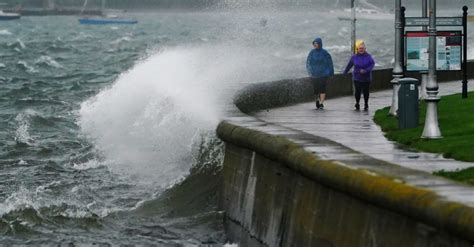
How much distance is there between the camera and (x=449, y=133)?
20.4 metres

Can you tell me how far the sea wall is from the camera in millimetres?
11852

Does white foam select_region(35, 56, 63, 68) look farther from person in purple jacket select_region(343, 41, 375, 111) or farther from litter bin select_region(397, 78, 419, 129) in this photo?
litter bin select_region(397, 78, 419, 129)

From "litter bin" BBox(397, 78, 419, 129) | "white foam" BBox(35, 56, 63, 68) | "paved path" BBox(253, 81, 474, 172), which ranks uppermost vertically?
"litter bin" BBox(397, 78, 419, 129)

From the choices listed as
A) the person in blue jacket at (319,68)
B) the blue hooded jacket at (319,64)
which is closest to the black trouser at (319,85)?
the person in blue jacket at (319,68)

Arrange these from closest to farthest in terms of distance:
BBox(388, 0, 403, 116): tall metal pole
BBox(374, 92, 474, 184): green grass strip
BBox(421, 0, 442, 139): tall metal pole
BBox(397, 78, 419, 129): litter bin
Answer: BBox(374, 92, 474, 184): green grass strip, BBox(421, 0, 442, 139): tall metal pole, BBox(397, 78, 419, 129): litter bin, BBox(388, 0, 403, 116): tall metal pole

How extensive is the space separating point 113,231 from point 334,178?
6471mm

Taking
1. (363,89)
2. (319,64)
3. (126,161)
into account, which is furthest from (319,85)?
(126,161)

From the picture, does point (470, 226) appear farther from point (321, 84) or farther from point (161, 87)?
point (161, 87)

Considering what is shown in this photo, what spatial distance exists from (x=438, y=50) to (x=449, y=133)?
15.0ft

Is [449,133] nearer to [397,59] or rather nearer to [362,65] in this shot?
[397,59]

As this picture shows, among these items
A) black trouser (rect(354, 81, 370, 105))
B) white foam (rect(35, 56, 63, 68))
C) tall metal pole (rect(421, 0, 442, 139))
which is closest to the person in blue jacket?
black trouser (rect(354, 81, 370, 105))

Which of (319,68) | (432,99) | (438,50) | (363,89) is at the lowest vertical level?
(363,89)

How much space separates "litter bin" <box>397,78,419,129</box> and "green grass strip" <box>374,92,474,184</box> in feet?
0.48

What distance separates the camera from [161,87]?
3316cm
